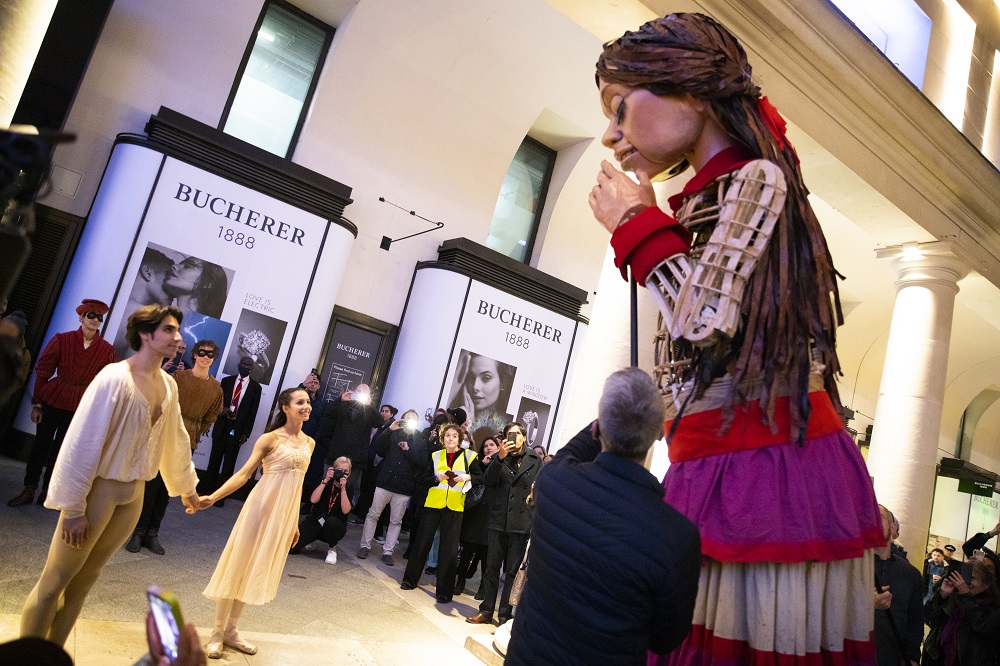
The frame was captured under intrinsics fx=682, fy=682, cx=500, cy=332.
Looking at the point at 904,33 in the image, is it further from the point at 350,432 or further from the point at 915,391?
the point at 350,432

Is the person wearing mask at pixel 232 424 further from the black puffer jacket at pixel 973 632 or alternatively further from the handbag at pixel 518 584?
the black puffer jacket at pixel 973 632

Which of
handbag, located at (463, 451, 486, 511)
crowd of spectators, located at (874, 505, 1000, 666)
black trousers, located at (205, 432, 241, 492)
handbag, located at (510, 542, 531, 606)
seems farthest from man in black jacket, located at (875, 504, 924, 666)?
black trousers, located at (205, 432, 241, 492)

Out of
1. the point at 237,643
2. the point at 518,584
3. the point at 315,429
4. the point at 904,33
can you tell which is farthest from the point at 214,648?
the point at 904,33

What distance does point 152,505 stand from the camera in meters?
5.89

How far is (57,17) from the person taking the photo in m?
8.63

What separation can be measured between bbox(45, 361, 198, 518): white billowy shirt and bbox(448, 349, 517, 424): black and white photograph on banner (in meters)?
8.64

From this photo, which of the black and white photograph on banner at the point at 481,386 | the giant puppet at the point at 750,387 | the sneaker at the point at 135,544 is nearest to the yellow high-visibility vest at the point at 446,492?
the sneaker at the point at 135,544

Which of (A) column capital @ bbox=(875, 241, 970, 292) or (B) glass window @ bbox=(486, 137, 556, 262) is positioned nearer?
(A) column capital @ bbox=(875, 241, 970, 292)

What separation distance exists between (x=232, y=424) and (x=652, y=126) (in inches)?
345

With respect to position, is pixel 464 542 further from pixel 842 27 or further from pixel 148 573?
pixel 842 27

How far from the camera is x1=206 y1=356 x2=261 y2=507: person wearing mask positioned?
9.12 m

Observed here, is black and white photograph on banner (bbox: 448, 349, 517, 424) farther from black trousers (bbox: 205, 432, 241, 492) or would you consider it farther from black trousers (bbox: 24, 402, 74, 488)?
black trousers (bbox: 24, 402, 74, 488)

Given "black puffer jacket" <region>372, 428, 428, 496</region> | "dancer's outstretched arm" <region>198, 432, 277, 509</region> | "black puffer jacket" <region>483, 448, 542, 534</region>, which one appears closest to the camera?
"dancer's outstretched arm" <region>198, 432, 277, 509</region>

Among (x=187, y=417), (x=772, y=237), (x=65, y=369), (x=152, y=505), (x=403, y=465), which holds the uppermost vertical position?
(x=772, y=237)
